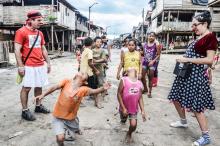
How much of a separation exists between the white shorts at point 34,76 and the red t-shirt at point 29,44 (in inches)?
3.8

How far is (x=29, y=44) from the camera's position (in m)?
6.02

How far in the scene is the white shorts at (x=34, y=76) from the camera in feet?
19.7

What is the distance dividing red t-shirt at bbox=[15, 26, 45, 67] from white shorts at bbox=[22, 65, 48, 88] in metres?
0.10

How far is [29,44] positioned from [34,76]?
0.61 metres

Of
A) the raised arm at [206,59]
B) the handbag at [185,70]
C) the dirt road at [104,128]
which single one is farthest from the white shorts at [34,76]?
the raised arm at [206,59]

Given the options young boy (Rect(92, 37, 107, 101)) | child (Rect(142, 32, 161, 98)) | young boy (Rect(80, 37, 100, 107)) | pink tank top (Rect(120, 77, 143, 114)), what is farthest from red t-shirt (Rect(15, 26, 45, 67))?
child (Rect(142, 32, 161, 98))

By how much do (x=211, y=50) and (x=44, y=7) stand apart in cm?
2692

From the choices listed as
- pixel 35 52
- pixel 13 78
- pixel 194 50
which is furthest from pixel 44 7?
pixel 194 50

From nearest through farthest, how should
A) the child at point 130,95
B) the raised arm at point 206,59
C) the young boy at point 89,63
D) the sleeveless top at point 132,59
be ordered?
the raised arm at point 206,59 → the child at point 130,95 → the young boy at point 89,63 → the sleeveless top at point 132,59

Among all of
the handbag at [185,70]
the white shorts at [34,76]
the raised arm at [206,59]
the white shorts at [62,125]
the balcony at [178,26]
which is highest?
the balcony at [178,26]

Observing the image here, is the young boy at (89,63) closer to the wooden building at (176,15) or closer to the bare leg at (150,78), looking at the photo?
the bare leg at (150,78)

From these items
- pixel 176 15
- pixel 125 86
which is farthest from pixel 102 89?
pixel 176 15

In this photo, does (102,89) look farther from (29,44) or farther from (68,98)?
(29,44)

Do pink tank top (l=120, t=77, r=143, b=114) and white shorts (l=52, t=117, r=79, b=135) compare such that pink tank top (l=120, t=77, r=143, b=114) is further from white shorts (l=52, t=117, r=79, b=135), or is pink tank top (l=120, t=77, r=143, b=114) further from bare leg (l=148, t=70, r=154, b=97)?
bare leg (l=148, t=70, r=154, b=97)
